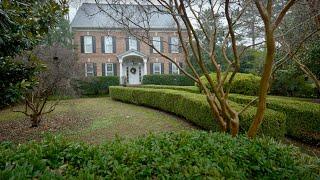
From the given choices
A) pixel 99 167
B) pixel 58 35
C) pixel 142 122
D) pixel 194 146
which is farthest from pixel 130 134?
pixel 58 35

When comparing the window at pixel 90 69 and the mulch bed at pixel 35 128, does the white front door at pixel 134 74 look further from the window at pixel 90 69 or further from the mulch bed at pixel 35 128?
the mulch bed at pixel 35 128

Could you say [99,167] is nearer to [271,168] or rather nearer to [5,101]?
[271,168]

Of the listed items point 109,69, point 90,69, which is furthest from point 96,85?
point 109,69

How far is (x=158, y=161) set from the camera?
250 cm

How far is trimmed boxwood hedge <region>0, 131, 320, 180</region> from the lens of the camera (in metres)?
2.28

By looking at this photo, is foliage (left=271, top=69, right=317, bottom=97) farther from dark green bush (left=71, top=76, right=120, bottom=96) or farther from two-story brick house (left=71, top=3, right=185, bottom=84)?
dark green bush (left=71, top=76, right=120, bottom=96)

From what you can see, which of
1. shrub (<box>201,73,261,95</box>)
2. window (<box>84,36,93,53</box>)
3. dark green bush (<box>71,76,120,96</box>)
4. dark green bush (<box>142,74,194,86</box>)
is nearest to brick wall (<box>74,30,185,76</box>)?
window (<box>84,36,93,53</box>)

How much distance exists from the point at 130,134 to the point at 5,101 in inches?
141

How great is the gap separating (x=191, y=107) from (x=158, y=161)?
6.83 meters

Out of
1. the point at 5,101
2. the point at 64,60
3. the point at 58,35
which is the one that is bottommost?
the point at 5,101

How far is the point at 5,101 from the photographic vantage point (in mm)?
5828

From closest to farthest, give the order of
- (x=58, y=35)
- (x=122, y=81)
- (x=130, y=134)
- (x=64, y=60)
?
(x=130, y=134)
(x=64, y=60)
(x=58, y=35)
(x=122, y=81)

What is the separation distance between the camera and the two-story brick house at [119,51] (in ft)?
87.8

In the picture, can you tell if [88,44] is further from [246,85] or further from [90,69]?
[246,85]
